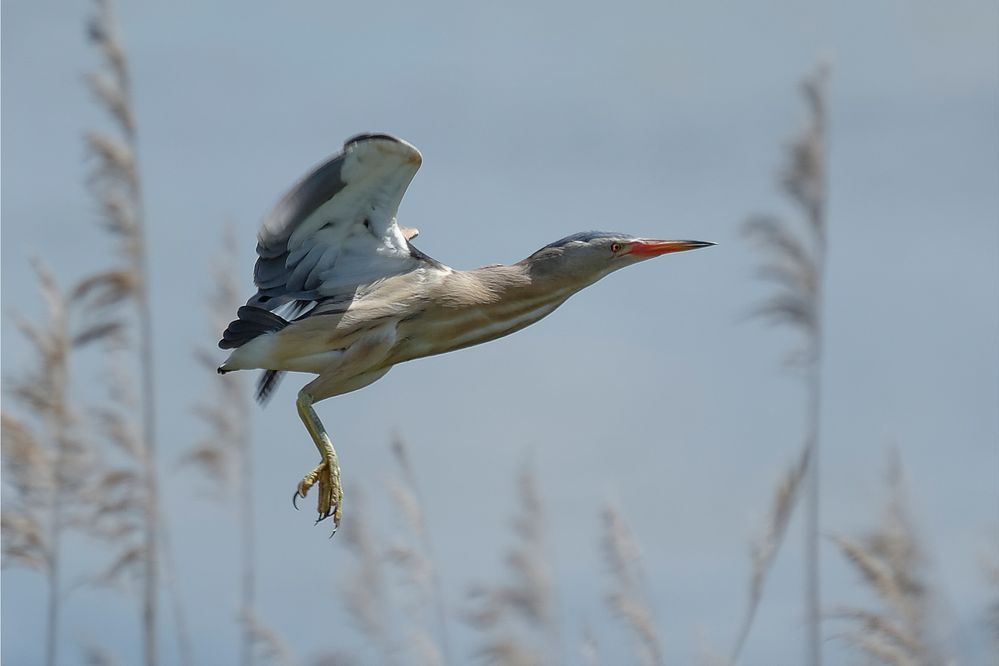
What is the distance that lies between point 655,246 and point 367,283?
1.07m

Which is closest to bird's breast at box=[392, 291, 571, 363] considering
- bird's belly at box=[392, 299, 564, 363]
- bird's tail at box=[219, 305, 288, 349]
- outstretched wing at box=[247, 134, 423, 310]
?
bird's belly at box=[392, 299, 564, 363]

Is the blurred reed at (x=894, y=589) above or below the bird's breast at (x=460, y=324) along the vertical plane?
below

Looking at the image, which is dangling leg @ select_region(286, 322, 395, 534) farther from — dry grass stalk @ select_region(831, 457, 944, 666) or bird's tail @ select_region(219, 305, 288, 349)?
dry grass stalk @ select_region(831, 457, 944, 666)

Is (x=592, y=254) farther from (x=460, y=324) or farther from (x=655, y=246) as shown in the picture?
(x=460, y=324)

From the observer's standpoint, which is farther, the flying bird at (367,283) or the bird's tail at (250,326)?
the bird's tail at (250,326)

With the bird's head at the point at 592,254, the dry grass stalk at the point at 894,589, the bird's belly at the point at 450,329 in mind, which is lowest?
the dry grass stalk at the point at 894,589

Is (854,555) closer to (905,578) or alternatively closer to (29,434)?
(905,578)

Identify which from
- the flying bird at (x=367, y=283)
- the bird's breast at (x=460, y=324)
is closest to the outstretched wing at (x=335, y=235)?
the flying bird at (x=367, y=283)

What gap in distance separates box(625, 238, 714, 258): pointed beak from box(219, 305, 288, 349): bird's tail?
51.9 inches

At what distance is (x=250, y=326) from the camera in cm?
698

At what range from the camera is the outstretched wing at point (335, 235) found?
6.87m

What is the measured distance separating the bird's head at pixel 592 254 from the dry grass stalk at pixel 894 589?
1.41 m

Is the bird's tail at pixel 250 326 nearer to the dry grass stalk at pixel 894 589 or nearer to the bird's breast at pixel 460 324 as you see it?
the bird's breast at pixel 460 324

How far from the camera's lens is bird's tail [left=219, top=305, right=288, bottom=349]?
6938 mm
